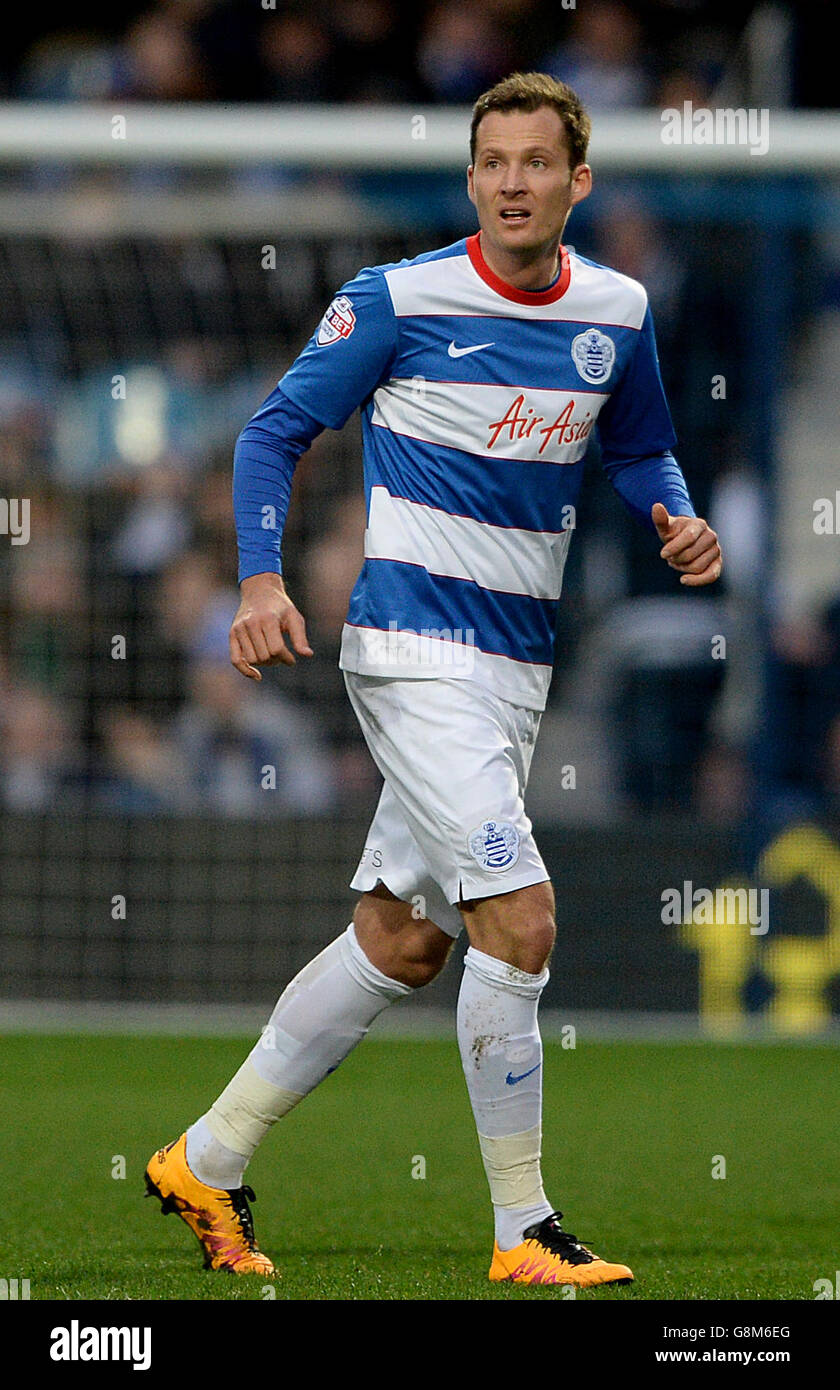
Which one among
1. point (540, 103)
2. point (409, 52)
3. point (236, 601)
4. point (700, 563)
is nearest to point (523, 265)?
point (540, 103)

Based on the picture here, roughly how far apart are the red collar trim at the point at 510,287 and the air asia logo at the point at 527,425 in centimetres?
20

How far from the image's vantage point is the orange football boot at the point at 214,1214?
4.02 m

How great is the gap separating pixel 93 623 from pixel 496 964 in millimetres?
5526

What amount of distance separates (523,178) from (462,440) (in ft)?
1.69

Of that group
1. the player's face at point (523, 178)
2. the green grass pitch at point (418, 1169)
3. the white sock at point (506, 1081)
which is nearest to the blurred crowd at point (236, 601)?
the green grass pitch at point (418, 1169)

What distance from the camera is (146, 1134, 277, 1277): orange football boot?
4.02m

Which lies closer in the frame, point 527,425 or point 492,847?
point 492,847

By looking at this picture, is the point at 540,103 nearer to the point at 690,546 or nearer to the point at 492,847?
the point at 690,546

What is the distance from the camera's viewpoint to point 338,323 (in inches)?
159

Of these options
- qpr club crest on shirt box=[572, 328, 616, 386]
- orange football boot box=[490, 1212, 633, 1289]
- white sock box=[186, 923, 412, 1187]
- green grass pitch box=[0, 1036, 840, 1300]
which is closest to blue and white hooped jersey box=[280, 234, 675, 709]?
qpr club crest on shirt box=[572, 328, 616, 386]

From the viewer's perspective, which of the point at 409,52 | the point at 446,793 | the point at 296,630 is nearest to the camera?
the point at 296,630

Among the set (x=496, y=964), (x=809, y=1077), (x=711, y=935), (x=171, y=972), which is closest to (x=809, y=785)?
(x=711, y=935)

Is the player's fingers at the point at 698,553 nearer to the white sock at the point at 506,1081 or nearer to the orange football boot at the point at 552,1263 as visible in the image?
the white sock at the point at 506,1081

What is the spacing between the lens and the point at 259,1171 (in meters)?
5.42
